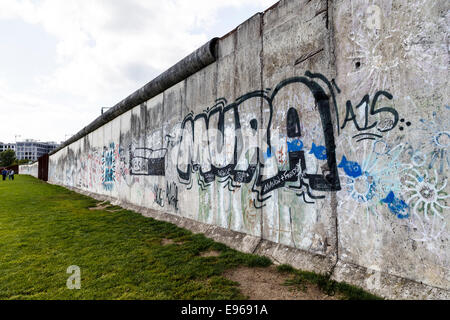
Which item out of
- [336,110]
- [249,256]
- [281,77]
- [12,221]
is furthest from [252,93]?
[12,221]

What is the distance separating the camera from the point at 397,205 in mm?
2863

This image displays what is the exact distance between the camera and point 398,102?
2.89 m

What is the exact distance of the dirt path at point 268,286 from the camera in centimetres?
296

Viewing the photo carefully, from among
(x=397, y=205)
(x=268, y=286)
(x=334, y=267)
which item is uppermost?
(x=397, y=205)

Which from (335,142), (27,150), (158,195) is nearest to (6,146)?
(27,150)

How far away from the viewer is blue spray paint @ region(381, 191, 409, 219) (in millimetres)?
2810

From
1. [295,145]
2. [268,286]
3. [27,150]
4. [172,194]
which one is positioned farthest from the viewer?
[27,150]

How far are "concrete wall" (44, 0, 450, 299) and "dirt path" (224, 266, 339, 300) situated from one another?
37 centimetres

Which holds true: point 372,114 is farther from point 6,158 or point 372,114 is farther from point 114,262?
point 6,158

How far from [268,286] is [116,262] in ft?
7.49

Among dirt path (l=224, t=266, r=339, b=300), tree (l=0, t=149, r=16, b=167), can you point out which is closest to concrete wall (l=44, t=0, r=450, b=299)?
dirt path (l=224, t=266, r=339, b=300)

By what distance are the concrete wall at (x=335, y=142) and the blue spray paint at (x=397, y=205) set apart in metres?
0.01

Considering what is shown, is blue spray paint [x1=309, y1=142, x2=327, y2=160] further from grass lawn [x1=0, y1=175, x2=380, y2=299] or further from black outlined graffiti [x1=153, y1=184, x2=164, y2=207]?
black outlined graffiti [x1=153, y1=184, x2=164, y2=207]

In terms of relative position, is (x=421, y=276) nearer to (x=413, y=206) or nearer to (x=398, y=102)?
(x=413, y=206)
